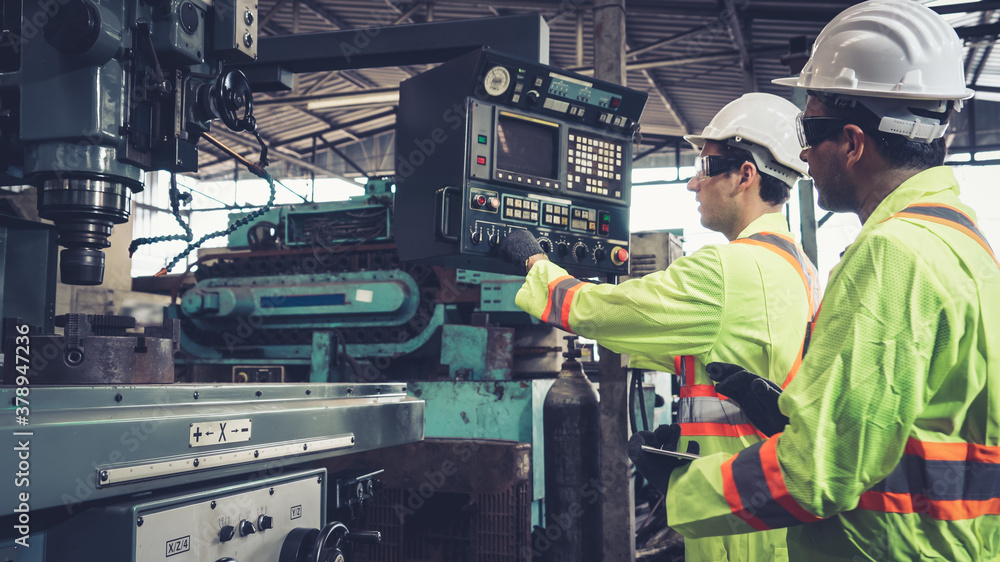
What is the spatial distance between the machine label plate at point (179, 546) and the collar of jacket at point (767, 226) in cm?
124

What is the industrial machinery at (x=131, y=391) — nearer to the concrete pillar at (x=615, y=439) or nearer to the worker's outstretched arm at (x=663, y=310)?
the worker's outstretched arm at (x=663, y=310)

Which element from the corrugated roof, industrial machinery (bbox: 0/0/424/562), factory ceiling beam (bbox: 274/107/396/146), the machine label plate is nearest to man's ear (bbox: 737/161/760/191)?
industrial machinery (bbox: 0/0/424/562)

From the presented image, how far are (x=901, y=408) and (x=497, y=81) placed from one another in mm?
1167

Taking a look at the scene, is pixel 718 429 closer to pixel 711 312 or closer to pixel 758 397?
pixel 711 312

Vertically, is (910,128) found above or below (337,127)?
below

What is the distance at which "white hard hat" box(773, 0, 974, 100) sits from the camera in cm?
97

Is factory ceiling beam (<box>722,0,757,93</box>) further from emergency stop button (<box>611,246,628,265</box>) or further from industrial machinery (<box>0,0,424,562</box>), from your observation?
industrial machinery (<box>0,0,424,562</box>)

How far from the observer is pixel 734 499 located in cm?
86

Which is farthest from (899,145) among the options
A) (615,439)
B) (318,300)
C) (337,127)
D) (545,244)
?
(337,127)

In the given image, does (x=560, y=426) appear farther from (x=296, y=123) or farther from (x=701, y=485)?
(x=296, y=123)

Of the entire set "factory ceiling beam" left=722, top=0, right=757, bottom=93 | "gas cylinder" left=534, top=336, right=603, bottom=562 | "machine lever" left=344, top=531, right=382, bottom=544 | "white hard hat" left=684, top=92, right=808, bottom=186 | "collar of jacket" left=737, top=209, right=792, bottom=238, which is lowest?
"gas cylinder" left=534, top=336, right=603, bottom=562

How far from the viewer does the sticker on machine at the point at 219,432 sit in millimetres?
837

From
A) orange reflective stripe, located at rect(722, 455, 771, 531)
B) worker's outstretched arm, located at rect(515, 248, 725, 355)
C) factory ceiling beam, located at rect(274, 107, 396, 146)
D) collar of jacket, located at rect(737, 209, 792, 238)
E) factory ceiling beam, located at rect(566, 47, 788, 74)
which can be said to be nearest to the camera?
orange reflective stripe, located at rect(722, 455, 771, 531)

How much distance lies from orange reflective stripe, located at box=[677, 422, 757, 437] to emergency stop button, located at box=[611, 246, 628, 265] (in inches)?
19.3
